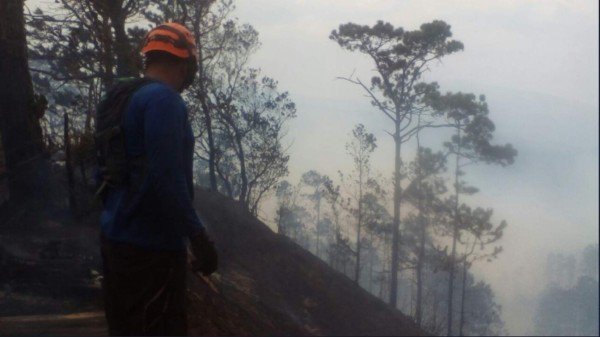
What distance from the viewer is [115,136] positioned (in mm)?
3697

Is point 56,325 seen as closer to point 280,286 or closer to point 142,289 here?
point 142,289

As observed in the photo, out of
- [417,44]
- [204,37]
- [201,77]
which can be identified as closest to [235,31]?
[204,37]

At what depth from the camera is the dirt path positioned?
646 cm

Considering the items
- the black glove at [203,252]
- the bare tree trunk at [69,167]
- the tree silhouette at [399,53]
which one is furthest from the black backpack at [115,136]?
the tree silhouette at [399,53]

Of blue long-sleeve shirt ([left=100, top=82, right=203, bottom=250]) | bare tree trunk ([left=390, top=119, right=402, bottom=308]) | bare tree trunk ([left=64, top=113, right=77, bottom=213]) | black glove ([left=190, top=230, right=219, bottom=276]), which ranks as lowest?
black glove ([left=190, top=230, right=219, bottom=276])

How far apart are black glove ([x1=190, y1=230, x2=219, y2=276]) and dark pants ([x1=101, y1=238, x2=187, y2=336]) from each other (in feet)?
0.38

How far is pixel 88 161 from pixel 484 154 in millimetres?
21610

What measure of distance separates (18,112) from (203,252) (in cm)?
832

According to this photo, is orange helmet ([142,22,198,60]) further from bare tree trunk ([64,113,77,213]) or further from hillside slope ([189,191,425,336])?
hillside slope ([189,191,425,336])

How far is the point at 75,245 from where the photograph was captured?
10125mm

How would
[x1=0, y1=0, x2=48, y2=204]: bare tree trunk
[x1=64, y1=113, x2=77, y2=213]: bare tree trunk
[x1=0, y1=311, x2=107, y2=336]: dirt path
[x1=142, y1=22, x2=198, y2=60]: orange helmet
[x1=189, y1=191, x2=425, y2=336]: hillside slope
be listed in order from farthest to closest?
[x1=189, y1=191, x2=425, y2=336]: hillside slope, [x1=0, y1=0, x2=48, y2=204]: bare tree trunk, [x1=64, y1=113, x2=77, y2=213]: bare tree trunk, [x1=0, y1=311, x2=107, y2=336]: dirt path, [x1=142, y1=22, x2=198, y2=60]: orange helmet

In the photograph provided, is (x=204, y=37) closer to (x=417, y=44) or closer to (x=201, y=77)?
(x=201, y=77)

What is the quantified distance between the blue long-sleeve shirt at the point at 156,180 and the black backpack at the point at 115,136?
0.03 meters

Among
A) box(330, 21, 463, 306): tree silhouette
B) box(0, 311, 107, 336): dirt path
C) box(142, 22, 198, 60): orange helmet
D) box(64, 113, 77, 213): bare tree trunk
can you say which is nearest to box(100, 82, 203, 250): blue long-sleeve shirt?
box(142, 22, 198, 60): orange helmet
